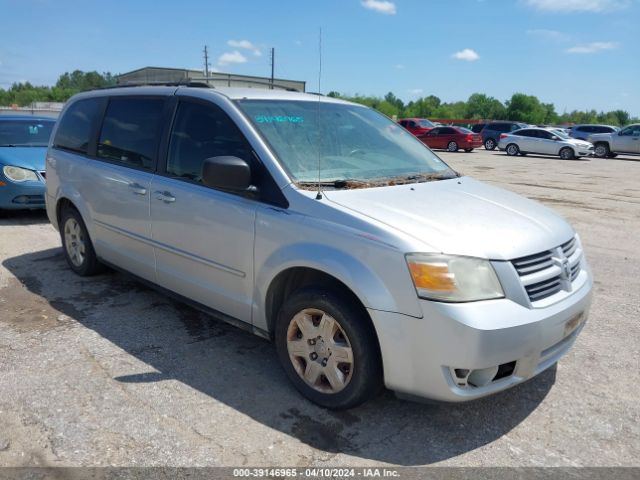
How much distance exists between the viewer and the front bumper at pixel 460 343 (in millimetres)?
2639

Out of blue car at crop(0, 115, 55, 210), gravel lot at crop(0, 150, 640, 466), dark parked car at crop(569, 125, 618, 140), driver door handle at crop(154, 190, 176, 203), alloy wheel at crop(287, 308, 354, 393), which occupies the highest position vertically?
dark parked car at crop(569, 125, 618, 140)

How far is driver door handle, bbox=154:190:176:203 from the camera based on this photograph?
396 centimetres

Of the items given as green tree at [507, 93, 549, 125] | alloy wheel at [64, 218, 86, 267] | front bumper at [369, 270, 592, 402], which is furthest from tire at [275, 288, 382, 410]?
green tree at [507, 93, 549, 125]

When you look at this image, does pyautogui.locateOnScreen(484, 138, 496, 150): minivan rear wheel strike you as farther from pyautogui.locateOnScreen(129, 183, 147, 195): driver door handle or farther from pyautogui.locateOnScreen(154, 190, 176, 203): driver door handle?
pyautogui.locateOnScreen(154, 190, 176, 203): driver door handle

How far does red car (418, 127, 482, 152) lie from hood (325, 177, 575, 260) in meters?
25.1

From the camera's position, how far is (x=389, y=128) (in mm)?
4480

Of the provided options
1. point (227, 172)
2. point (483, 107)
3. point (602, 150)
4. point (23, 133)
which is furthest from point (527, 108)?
point (227, 172)

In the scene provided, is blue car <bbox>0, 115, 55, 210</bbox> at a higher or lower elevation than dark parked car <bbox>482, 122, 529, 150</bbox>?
lower

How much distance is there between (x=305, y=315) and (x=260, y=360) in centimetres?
82

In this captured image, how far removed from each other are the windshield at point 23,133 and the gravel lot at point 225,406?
16.0ft

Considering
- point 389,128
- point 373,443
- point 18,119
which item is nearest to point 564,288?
point 373,443

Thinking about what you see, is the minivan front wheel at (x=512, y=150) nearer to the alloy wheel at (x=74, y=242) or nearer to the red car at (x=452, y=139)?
the red car at (x=452, y=139)

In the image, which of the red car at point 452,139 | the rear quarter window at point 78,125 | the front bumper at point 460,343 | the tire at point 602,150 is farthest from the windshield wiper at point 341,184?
the tire at point 602,150

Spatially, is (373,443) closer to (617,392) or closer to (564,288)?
(564,288)
